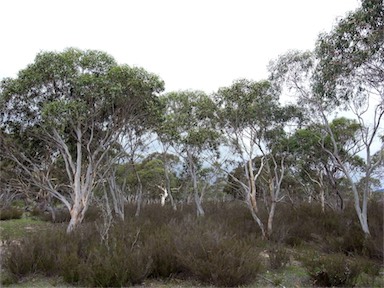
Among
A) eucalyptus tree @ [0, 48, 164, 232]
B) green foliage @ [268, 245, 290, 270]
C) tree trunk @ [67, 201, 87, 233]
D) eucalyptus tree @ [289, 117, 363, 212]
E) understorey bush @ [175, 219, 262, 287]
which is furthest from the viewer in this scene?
eucalyptus tree @ [289, 117, 363, 212]

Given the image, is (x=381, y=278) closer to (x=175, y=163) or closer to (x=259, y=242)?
(x=259, y=242)

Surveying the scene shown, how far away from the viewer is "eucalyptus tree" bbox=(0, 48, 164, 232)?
11062 mm

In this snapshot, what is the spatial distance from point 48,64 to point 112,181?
7069 mm

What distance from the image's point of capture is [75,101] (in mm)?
11086

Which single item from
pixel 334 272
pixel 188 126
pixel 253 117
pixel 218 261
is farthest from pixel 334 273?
pixel 188 126

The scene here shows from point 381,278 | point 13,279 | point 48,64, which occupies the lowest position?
point 13,279

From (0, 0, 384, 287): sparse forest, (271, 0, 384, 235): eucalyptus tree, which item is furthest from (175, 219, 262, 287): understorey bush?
(271, 0, 384, 235): eucalyptus tree

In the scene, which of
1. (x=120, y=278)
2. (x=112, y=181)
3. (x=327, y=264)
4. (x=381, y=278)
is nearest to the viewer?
(x=120, y=278)

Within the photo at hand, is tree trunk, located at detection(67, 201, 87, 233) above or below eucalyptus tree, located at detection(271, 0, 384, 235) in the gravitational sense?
below

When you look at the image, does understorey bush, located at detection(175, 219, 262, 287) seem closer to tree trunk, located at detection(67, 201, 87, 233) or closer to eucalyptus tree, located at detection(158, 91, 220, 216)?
tree trunk, located at detection(67, 201, 87, 233)

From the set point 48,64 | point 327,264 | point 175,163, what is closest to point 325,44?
point 327,264

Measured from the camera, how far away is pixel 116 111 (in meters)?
12.3

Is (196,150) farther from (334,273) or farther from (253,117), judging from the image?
(334,273)

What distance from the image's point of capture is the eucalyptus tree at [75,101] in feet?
36.3
